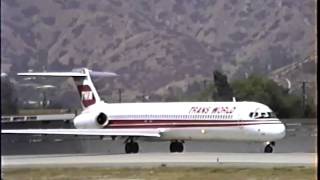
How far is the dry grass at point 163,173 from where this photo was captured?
24188mm

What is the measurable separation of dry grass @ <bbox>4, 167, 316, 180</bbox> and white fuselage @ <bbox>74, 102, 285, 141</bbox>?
1628 cm

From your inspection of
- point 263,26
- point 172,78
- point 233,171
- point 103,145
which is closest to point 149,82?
point 172,78

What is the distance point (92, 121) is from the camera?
50500 mm

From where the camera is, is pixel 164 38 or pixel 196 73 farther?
pixel 164 38

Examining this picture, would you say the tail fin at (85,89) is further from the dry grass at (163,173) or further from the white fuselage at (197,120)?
the dry grass at (163,173)

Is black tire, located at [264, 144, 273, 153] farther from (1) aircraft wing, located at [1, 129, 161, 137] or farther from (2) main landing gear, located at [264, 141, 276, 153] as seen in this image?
(1) aircraft wing, located at [1, 129, 161, 137]

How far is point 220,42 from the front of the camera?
16900 cm

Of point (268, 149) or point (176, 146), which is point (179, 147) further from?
point (268, 149)

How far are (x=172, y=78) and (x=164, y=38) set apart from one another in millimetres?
27613

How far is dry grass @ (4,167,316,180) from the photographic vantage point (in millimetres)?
24188

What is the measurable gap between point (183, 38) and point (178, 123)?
123 meters

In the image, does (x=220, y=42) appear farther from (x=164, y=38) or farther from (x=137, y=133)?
(x=137, y=133)

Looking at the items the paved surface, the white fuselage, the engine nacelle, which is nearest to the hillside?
the paved surface

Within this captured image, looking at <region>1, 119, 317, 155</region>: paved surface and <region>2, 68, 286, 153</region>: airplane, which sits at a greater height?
<region>2, 68, 286, 153</region>: airplane
